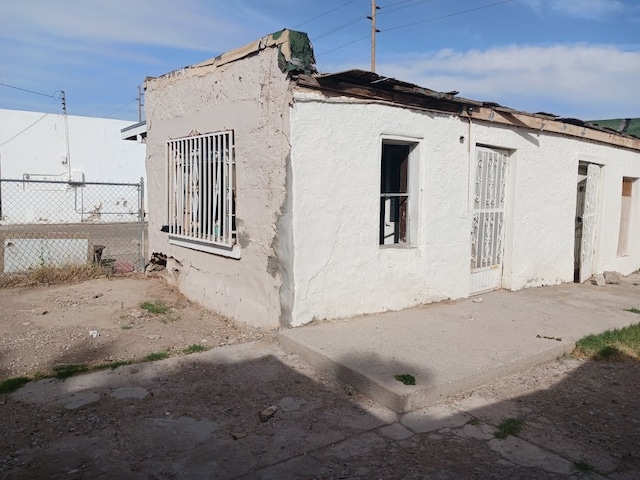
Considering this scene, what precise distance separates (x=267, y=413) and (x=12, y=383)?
7.08 ft

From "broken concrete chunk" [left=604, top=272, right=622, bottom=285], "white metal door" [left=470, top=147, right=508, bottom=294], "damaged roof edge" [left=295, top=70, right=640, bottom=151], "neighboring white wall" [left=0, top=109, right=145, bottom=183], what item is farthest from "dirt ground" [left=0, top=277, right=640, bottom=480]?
"neighboring white wall" [left=0, top=109, right=145, bottom=183]

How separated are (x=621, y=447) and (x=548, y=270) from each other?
5.48m

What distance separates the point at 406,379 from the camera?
3.97m

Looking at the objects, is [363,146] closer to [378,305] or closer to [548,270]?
[378,305]

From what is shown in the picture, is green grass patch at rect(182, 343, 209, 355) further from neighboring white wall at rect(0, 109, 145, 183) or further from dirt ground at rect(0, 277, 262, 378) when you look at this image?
neighboring white wall at rect(0, 109, 145, 183)

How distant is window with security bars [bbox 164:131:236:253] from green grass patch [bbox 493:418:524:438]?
138 inches

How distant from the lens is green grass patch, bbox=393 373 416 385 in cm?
393

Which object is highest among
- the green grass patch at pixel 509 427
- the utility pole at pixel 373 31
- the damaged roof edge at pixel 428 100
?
the utility pole at pixel 373 31

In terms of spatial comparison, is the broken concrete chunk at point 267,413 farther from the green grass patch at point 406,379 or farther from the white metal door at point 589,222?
the white metal door at point 589,222

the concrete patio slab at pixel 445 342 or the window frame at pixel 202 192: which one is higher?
the window frame at pixel 202 192

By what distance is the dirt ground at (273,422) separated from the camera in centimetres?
302

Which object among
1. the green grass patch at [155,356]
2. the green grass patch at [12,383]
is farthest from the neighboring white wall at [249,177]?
the green grass patch at [12,383]

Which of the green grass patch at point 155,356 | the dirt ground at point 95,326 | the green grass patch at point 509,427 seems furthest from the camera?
the dirt ground at point 95,326

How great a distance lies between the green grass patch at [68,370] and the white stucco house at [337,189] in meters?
1.85
